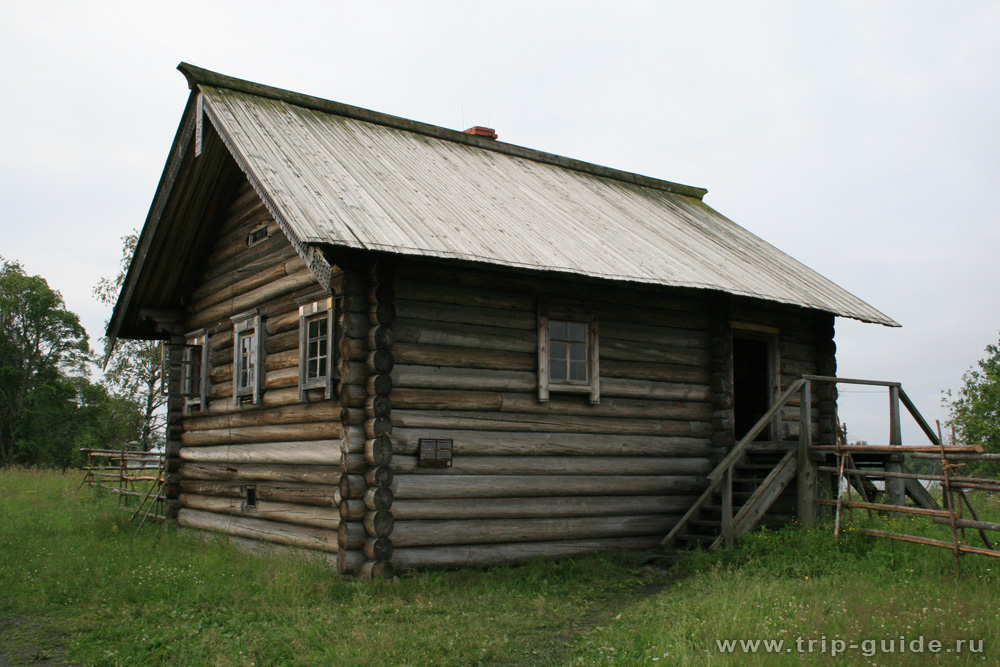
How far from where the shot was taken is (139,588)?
8992 mm

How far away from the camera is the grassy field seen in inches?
268

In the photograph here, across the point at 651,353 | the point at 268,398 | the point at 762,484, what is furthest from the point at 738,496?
the point at 268,398

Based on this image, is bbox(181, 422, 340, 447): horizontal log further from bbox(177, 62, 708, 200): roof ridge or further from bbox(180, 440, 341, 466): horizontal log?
bbox(177, 62, 708, 200): roof ridge

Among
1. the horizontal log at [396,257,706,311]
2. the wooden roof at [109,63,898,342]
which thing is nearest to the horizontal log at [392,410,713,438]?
the horizontal log at [396,257,706,311]

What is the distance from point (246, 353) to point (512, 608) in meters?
6.34

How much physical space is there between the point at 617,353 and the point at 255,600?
224 inches

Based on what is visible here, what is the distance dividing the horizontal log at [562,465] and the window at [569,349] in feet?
2.82

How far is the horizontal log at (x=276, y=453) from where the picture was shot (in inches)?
404

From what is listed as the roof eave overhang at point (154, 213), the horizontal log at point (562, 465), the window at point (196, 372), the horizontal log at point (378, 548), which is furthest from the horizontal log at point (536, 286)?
the window at point (196, 372)

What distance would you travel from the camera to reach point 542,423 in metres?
11.0

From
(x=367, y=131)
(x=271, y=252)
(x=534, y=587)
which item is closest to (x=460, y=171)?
(x=367, y=131)

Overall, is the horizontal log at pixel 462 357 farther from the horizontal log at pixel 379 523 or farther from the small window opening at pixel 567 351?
the horizontal log at pixel 379 523

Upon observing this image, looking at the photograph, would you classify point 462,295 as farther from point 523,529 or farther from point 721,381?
point 721,381

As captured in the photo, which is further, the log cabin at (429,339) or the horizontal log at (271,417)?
the horizontal log at (271,417)
